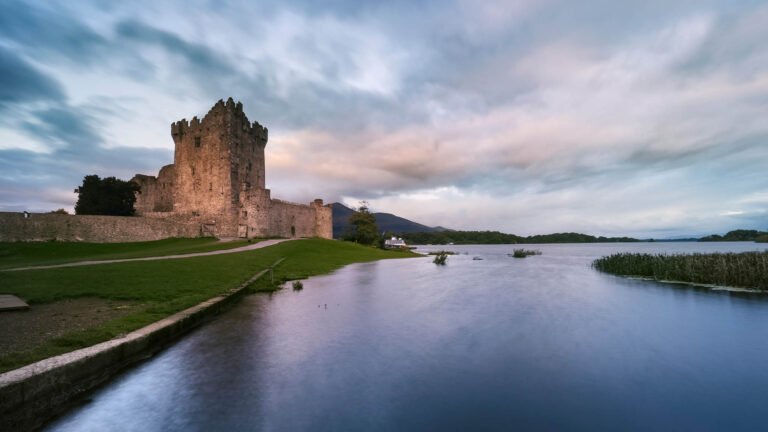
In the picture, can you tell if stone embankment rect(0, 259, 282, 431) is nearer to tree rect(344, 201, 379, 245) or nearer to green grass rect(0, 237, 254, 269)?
green grass rect(0, 237, 254, 269)

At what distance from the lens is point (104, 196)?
4431cm

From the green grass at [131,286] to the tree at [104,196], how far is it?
31.2m

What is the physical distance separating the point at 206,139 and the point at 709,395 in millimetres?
45063

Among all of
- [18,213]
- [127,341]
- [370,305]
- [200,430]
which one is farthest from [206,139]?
[200,430]

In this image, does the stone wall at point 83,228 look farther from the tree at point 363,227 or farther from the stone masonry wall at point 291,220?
the tree at point 363,227

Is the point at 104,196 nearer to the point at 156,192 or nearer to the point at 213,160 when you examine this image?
the point at 156,192

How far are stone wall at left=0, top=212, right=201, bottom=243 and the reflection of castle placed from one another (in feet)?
9.88

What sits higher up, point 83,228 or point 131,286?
point 83,228

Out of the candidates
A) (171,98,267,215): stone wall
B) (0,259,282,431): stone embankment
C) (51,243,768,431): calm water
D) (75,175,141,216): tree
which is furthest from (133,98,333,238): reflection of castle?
(0,259,282,431): stone embankment

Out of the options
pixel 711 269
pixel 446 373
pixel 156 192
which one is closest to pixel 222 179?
pixel 156 192

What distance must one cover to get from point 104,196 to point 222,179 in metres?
14.5

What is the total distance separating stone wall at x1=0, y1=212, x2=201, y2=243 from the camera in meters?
27.8

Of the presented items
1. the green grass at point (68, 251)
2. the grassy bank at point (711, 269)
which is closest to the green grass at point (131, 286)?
the green grass at point (68, 251)

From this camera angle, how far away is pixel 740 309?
45.8 ft
